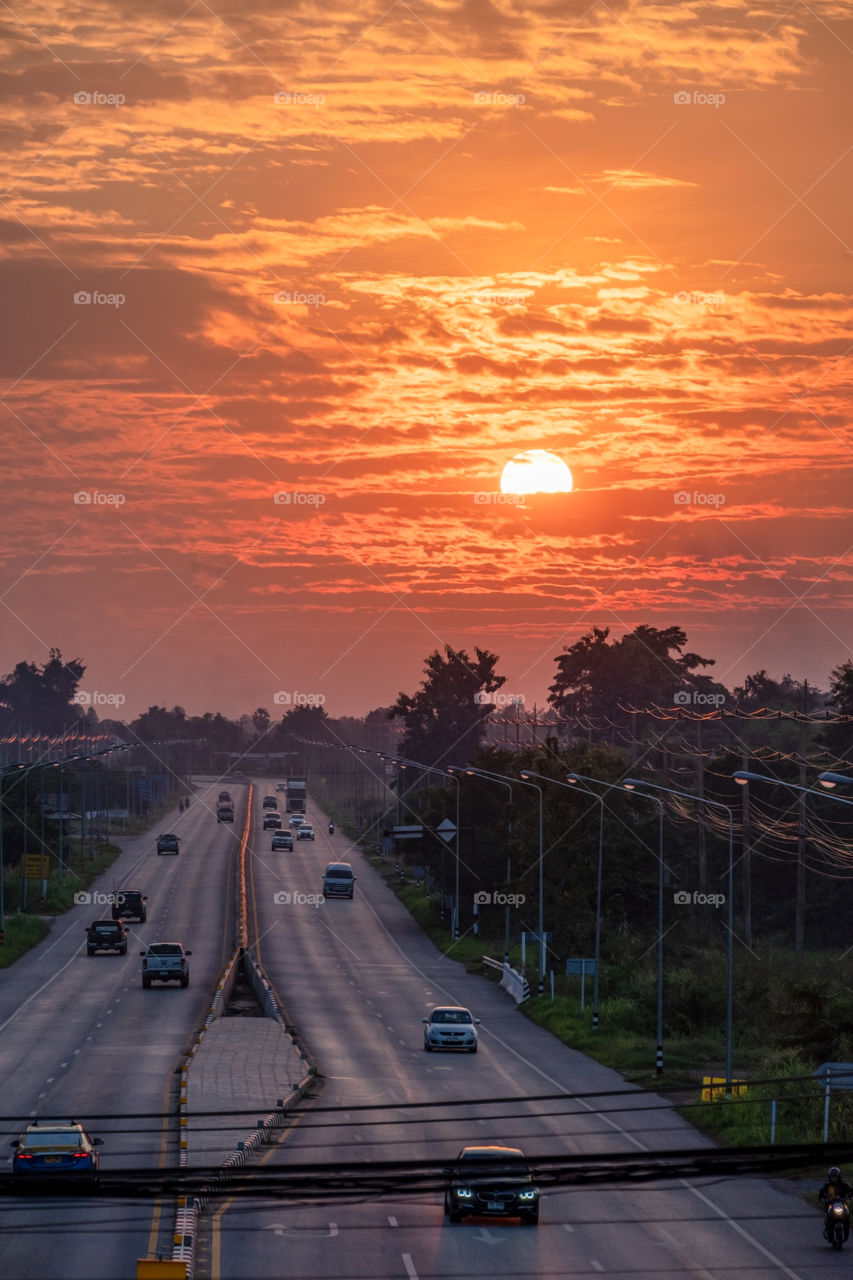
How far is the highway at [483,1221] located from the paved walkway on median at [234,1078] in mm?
1371

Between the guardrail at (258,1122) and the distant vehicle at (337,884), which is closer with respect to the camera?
the guardrail at (258,1122)

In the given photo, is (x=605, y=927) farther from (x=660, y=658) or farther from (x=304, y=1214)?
(x=660, y=658)

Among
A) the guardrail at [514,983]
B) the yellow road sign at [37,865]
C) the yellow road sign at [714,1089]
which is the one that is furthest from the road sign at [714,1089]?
the yellow road sign at [37,865]

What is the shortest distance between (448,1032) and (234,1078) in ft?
40.6

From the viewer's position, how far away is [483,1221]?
A: 3791cm

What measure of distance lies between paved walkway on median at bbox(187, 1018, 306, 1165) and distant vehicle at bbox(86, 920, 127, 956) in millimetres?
26179

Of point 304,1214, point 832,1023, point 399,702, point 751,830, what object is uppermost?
point 399,702

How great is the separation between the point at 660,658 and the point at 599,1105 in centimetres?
13377

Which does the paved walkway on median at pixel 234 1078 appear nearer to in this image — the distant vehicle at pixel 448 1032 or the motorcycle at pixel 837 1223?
the distant vehicle at pixel 448 1032

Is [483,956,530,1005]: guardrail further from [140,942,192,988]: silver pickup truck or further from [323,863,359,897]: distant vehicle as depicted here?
[323,863,359,897]: distant vehicle

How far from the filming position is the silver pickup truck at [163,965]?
84.6m

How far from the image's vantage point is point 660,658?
611ft

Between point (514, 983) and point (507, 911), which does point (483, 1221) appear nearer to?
point (514, 983)

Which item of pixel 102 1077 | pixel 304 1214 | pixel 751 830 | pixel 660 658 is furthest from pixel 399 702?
pixel 304 1214
